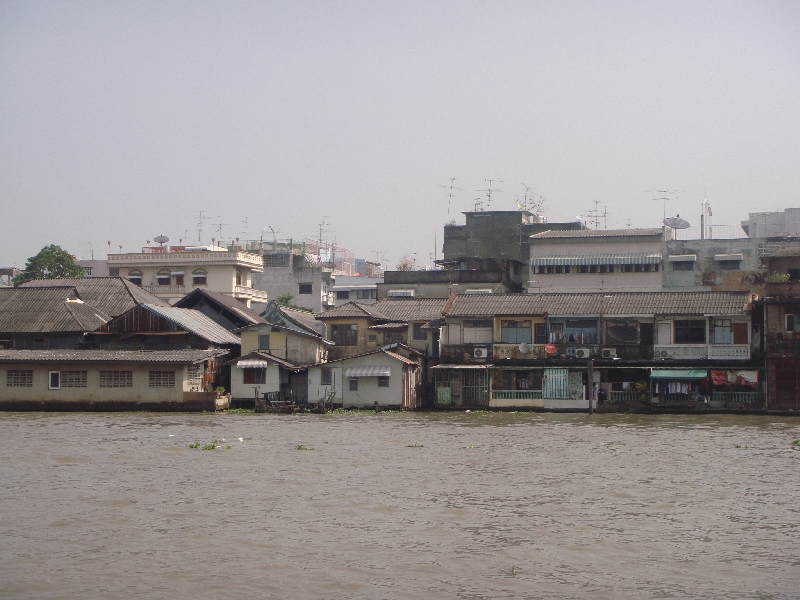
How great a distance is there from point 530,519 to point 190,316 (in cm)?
3596

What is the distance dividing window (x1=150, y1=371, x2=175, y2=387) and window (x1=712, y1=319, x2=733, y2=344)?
76.5ft

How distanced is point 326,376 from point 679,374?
49.4 ft

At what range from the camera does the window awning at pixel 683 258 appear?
190ft

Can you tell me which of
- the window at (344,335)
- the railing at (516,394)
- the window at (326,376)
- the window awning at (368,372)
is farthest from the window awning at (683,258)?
the window at (326,376)

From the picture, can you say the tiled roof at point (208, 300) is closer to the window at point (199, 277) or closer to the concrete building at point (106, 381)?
the concrete building at point (106, 381)

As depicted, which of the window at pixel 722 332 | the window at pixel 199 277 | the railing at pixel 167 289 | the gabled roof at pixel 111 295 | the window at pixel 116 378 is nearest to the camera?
the window at pixel 722 332

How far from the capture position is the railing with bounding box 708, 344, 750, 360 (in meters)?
43.8

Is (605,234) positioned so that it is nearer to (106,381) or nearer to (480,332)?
(480,332)

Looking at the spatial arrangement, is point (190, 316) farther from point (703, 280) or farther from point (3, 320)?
point (703, 280)

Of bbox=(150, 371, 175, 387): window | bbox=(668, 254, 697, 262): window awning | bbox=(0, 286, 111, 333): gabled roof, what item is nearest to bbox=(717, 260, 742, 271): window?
bbox=(668, 254, 697, 262): window awning

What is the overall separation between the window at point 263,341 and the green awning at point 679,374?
17.2 metres

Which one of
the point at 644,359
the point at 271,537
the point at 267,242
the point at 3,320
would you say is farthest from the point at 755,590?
the point at 267,242

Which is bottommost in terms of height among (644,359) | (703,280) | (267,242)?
(644,359)

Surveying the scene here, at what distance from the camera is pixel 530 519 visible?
17.9 metres
